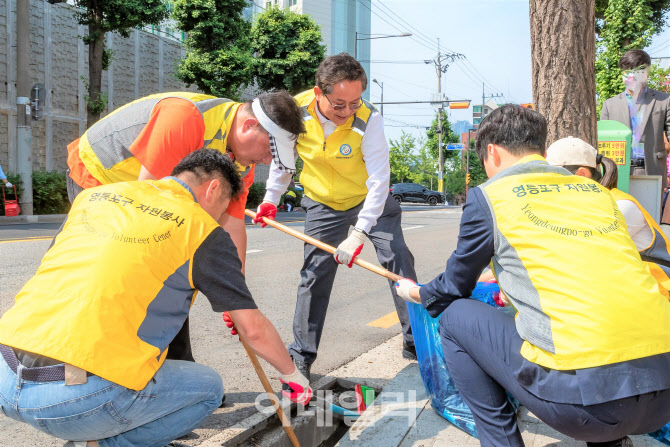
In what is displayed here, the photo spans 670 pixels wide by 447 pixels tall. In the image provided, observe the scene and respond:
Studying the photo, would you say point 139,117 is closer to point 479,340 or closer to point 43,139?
point 479,340

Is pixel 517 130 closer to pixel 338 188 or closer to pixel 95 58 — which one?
pixel 338 188

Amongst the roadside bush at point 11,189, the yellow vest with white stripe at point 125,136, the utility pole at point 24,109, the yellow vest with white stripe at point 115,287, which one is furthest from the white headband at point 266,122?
the utility pole at point 24,109

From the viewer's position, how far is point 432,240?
37.2ft

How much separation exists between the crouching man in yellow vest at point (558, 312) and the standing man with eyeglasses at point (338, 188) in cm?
114

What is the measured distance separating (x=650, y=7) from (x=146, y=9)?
1367 centimetres

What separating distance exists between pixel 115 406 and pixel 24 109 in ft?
45.8

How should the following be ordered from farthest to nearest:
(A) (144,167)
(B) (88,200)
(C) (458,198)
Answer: (C) (458,198) → (A) (144,167) → (B) (88,200)

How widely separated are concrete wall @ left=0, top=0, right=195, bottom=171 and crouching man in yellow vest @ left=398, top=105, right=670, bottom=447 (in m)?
18.3

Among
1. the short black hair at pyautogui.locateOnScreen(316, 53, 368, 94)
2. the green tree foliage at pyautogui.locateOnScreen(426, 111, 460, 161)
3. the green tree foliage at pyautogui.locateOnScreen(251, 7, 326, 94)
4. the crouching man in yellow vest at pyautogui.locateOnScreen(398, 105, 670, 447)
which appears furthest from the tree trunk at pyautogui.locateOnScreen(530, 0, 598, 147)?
the green tree foliage at pyautogui.locateOnScreen(426, 111, 460, 161)

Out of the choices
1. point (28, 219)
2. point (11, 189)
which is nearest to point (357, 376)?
point (28, 219)

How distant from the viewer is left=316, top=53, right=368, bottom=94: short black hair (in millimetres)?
3039

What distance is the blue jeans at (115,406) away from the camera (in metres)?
1.67

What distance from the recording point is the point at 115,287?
1.66 metres

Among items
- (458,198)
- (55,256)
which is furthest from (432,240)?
(458,198)
